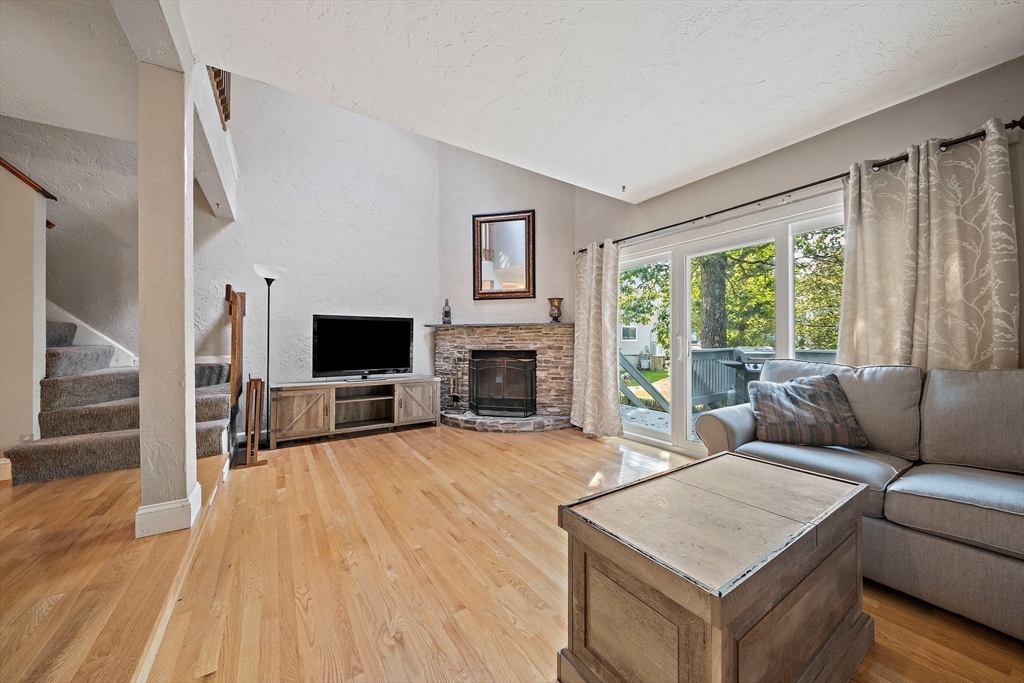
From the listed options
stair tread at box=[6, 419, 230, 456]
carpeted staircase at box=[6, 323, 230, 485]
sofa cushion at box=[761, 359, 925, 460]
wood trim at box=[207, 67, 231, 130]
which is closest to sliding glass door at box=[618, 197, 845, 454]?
sofa cushion at box=[761, 359, 925, 460]

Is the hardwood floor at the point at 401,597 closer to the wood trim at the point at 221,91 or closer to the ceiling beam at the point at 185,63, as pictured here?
the ceiling beam at the point at 185,63

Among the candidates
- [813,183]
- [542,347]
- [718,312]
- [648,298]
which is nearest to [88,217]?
[542,347]

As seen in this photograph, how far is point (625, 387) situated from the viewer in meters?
4.07

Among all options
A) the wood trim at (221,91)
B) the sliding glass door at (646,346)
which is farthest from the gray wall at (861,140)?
the wood trim at (221,91)

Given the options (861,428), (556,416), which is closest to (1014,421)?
(861,428)

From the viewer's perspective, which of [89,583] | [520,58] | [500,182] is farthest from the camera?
[500,182]

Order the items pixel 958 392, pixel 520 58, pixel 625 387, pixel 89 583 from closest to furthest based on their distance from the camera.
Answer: pixel 89 583 < pixel 958 392 < pixel 520 58 < pixel 625 387

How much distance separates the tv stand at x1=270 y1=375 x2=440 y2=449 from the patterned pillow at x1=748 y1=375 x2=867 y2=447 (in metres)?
3.27

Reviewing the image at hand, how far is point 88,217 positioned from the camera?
317cm

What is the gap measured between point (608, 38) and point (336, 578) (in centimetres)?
270

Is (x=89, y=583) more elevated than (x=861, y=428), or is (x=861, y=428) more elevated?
(x=861, y=428)

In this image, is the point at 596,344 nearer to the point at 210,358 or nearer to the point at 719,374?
the point at 719,374

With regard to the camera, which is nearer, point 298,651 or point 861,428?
point 298,651

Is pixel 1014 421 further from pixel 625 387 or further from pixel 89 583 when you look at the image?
pixel 89 583
